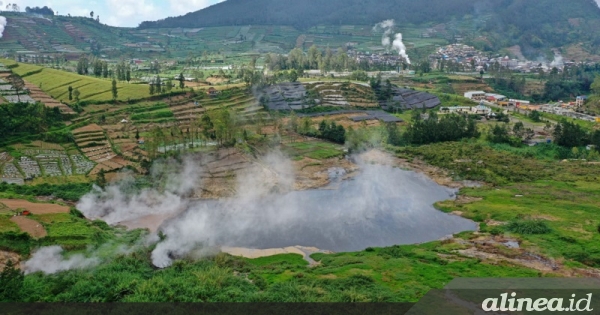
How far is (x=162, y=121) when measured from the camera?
4722cm

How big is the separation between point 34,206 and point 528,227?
27076 mm

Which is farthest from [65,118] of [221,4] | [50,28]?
[221,4]

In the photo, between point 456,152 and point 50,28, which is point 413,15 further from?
point 456,152

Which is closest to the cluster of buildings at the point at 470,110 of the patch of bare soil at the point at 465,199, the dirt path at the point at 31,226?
the patch of bare soil at the point at 465,199

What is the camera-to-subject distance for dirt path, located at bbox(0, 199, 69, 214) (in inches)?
976

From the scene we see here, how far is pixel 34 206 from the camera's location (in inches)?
1008

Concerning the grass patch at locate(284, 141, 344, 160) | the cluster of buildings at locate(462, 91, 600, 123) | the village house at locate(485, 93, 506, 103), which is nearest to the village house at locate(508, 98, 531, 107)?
the cluster of buildings at locate(462, 91, 600, 123)

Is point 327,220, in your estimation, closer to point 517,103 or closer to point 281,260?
point 281,260

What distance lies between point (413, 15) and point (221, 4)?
242ft

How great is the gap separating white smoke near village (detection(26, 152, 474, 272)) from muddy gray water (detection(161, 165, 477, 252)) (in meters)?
0.05

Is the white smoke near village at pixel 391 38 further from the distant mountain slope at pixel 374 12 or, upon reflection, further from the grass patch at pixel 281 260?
the grass patch at pixel 281 260

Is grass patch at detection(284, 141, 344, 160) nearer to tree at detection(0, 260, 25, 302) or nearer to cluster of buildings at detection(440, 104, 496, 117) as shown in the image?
cluster of buildings at detection(440, 104, 496, 117)

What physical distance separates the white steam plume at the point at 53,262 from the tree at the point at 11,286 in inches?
80.7

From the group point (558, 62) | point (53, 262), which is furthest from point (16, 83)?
point (558, 62)
